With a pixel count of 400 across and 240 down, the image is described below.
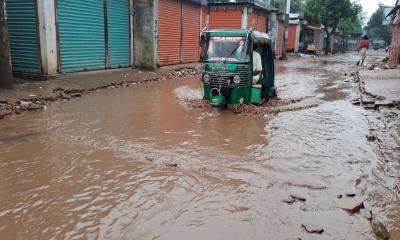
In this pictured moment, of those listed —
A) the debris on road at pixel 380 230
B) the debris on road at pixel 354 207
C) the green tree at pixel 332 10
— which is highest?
the green tree at pixel 332 10

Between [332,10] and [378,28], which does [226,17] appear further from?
[378,28]

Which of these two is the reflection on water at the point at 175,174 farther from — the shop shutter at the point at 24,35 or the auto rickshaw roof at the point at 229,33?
the shop shutter at the point at 24,35

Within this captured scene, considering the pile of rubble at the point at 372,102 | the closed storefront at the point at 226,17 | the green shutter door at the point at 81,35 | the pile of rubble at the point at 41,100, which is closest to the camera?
the pile of rubble at the point at 41,100

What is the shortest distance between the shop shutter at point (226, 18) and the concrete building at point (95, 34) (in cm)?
640

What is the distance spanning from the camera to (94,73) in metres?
14.0

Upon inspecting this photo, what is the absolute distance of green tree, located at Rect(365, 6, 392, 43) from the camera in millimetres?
73562

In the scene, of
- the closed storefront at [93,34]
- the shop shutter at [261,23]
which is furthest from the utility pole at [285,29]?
the closed storefront at [93,34]

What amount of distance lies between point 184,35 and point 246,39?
40.2ft

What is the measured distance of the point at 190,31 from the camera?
71.7ft

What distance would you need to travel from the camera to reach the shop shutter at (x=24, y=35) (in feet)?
38.8

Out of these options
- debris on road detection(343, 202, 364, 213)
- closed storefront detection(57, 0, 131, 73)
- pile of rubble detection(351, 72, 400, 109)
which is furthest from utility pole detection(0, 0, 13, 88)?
pile of rubble detection(351, 72, 400, 109)

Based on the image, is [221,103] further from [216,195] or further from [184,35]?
[184,35]

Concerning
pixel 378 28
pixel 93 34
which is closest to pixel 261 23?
Answer: pixel 93 34

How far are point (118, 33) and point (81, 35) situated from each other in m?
2.59
